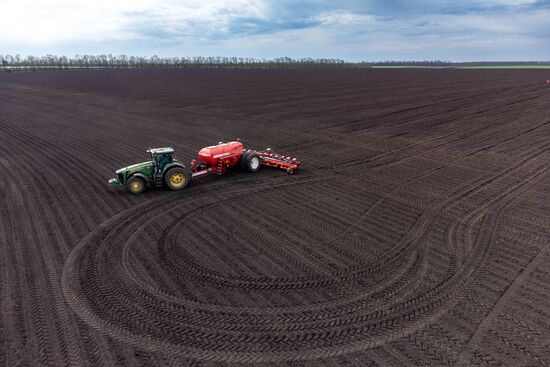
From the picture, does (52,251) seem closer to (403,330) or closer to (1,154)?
(403,330)

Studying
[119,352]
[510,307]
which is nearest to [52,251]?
[119,352]

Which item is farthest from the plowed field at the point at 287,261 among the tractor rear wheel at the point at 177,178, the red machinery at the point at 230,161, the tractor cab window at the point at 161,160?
the tractor cab window at the point at 161,160

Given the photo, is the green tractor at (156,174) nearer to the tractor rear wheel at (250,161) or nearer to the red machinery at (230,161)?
the red machinery at (230,161)

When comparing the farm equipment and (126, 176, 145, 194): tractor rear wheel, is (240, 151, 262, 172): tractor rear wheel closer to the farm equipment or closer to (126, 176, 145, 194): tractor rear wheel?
the farm equipment

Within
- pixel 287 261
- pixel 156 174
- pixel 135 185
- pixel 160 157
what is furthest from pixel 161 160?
pixel 287 261

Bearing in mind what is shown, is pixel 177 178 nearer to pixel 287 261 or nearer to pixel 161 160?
pixel 161 160

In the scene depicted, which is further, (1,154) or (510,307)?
(1,154)

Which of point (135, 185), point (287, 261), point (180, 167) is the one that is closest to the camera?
point (287, 261)
